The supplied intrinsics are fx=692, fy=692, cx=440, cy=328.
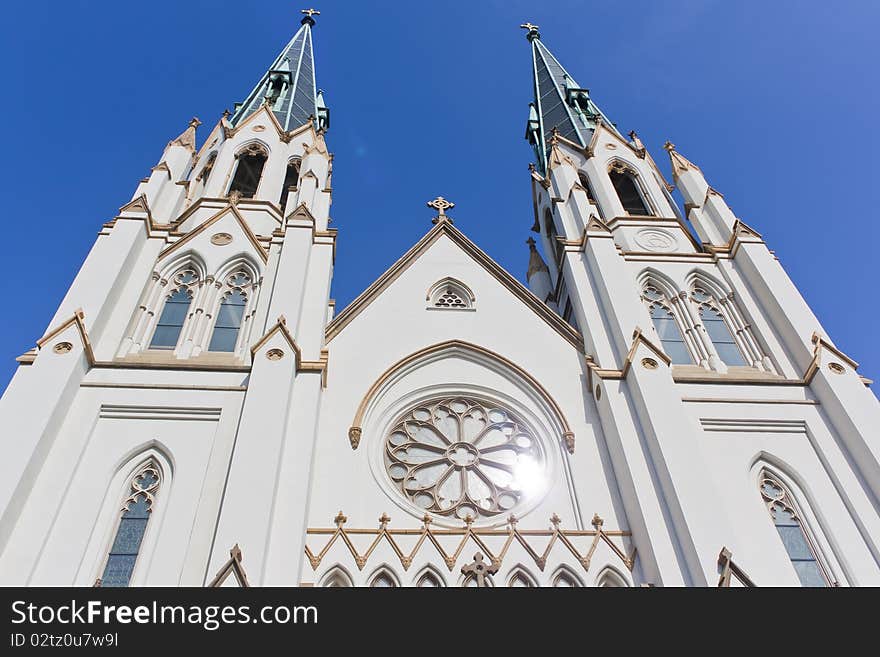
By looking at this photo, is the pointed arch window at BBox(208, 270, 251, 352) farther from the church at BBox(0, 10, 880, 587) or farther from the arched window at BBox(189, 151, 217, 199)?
the arched window at BBox(189, 151, 217, 199)

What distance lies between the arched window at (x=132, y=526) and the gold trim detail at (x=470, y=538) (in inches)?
98.4

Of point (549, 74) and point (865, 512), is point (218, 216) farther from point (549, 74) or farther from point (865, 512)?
point (549, 74)

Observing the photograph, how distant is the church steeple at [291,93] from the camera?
25250 millimetres

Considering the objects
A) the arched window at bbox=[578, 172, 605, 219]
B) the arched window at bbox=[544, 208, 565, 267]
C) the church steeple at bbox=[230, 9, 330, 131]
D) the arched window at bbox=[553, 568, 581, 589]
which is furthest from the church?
the church steeple at bbox=[230, 9, 330, 131]

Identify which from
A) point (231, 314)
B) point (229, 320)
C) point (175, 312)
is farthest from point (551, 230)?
point (175, 312)

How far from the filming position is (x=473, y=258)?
17.3 m

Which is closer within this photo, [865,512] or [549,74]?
[865,512]

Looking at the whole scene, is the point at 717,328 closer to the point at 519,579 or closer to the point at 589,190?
the point at 589,190

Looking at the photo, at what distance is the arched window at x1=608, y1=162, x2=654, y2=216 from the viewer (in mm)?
21953

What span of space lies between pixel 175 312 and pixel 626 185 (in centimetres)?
1462

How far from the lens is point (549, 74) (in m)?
31.2
